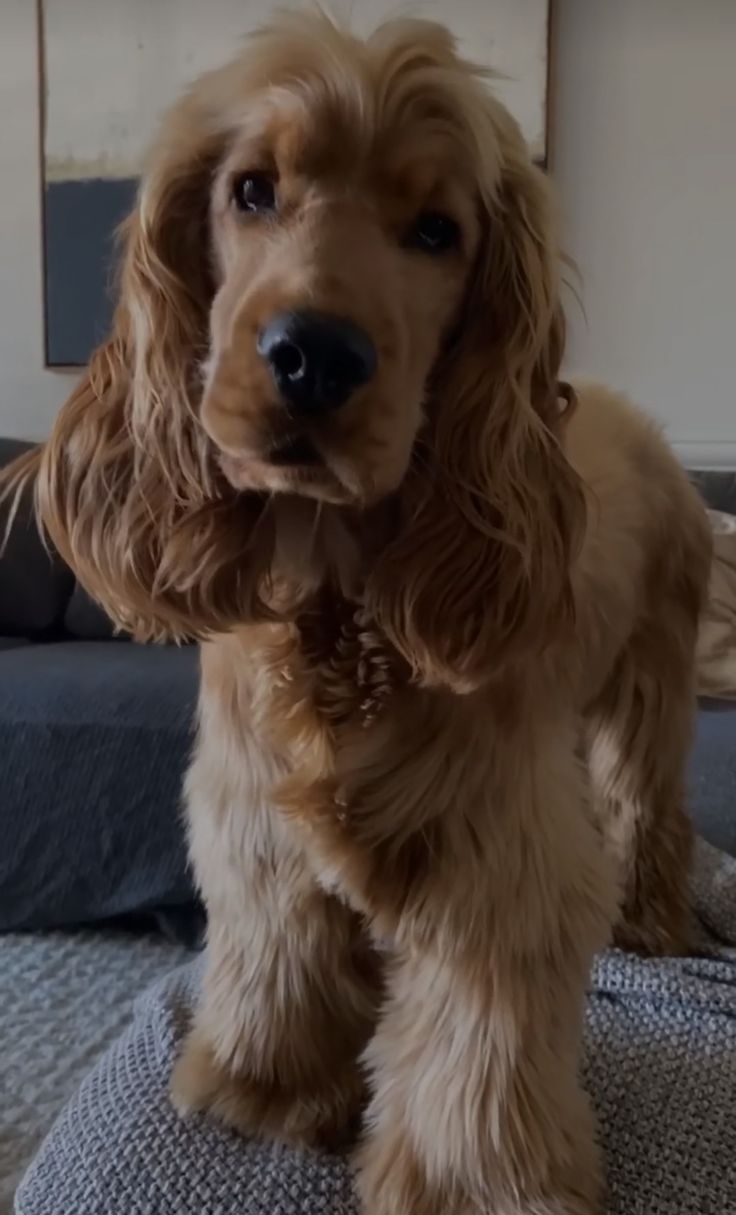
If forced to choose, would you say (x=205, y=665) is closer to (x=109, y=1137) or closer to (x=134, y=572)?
(x=134, y=572)

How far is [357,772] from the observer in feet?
3.47

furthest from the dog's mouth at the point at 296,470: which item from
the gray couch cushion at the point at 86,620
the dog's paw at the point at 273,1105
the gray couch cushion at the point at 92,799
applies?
the gray couch cushion at the point at 86,620

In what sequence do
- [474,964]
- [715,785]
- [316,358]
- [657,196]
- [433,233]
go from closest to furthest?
[316,358]
[433,233]
[474,964]
[715,785]
[657,196]

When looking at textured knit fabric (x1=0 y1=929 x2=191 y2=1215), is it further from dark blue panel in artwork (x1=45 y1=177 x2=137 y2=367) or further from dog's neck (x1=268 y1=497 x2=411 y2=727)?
dark blue panel in artwork (x1=45 y1=177 x2=137 y2=367)

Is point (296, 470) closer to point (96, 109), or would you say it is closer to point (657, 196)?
point (657, 196)

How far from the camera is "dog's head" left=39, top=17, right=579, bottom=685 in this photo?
2.89ft

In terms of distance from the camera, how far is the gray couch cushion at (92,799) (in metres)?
2.07

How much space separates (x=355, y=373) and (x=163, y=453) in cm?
27

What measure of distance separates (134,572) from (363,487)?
28cm

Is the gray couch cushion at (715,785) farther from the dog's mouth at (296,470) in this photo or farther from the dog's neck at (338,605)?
the dog's mouth at (296,470)

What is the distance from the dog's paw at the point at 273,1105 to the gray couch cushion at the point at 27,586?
1613 mm

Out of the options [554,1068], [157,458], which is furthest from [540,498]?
[554,1068]

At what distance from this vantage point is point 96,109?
10.6 ft

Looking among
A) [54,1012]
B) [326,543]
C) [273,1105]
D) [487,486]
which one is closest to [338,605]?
[326,543]
